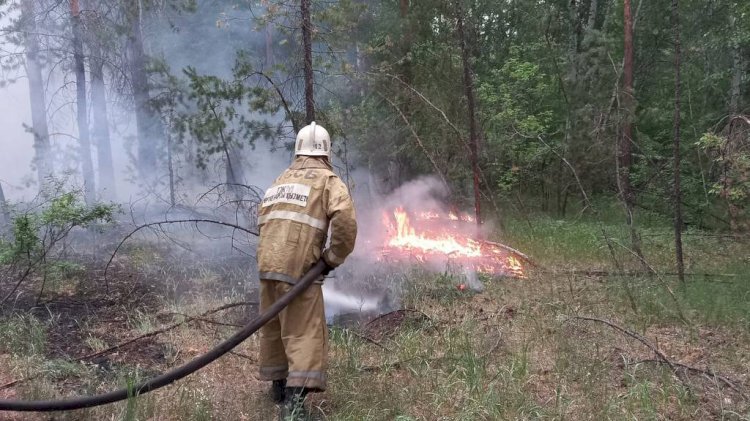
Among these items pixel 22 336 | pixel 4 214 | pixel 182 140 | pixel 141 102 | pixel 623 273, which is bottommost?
pixel 22 336

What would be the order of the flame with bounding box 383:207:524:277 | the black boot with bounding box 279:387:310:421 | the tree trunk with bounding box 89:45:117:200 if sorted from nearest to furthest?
the black boot with bounding box 279:387:310:421 → the flame with bounding box 383:207:524:277 → the tree trunk with bounding box 89:45:117:200

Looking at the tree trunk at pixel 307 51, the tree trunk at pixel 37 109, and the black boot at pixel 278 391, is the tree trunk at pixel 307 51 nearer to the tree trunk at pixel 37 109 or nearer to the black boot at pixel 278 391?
the black boot at pixel 278 391

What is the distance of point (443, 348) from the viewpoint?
478 centimetres

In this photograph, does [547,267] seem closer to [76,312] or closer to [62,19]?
[76,312]

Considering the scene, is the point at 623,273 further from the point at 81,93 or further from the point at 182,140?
the point at 81,93

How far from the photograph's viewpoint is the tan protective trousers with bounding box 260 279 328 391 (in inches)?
140

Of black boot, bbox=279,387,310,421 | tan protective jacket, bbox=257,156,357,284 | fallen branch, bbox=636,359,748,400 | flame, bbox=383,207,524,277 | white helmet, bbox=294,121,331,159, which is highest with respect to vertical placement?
white helmet, bbox=294,121,331,159

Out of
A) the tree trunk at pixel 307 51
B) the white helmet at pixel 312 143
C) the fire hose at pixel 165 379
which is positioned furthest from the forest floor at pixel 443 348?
the tree trunk at pixel 307 51

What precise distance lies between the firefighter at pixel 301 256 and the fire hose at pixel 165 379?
99mm

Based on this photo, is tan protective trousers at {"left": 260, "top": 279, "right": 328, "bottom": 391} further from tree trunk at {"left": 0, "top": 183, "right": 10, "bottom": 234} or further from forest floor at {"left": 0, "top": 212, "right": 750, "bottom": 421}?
tree trunk at {"left": 0, "top": 183, "right": 10, "bottom": 234}

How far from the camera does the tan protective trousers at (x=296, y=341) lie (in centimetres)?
356

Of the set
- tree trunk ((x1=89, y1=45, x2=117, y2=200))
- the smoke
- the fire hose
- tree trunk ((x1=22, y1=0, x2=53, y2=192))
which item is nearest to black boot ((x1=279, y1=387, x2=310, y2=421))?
the fire hose

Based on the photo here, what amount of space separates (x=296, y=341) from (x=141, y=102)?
449 inches

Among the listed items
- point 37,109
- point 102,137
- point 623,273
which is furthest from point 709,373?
point 37,109
